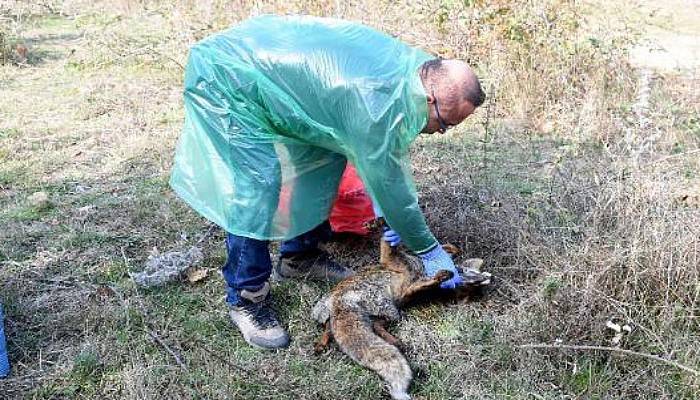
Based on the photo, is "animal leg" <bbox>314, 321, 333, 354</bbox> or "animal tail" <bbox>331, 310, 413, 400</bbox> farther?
"animal leg" <bbox>314, 321, 333, 354</bbox>

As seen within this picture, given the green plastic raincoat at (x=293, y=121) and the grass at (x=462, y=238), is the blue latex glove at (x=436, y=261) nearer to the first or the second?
the green plastic raincoat at (x=293, y=121)

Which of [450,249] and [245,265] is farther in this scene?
[450,249]

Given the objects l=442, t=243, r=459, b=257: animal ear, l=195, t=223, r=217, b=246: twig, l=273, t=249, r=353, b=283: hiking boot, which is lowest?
l=195, t=223, r=217, b=246: twig

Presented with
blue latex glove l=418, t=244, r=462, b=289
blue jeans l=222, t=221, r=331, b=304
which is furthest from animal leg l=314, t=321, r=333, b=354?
blue latex glove l=418, t=244, r=462, b=289

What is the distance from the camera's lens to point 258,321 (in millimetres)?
2902

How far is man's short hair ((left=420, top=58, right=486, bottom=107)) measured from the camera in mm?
2361

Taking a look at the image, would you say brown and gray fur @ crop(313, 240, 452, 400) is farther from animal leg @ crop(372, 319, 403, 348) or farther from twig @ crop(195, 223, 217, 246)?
twig @ crop(195, 223, 217, 246)

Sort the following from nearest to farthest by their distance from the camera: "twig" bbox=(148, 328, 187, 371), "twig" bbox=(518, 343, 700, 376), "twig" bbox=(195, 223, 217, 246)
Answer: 1. "twig" bbox=(518, 343, 700, 376)
2. "twig" bbox=(148, 328, 187, 371)
3. "twig" bbox=(195, 223, 217, 246)

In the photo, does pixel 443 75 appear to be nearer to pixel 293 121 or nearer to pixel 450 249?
pixel 293 121

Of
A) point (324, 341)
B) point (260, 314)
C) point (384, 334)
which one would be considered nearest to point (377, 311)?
point (384, 334)

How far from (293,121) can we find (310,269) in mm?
1040

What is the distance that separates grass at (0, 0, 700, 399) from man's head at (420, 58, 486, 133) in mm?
801

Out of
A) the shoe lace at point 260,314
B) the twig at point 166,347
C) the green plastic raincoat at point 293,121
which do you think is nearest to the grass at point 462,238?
the twig at point 166,347

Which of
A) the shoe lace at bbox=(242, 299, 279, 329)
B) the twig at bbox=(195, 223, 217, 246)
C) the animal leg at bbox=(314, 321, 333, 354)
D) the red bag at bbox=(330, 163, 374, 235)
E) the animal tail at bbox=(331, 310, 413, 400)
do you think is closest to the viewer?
the animal tail at bbox=(331, 310, 413, 400)
